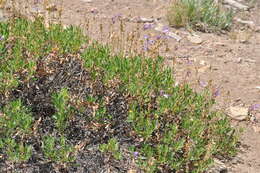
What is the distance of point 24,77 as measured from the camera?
12.4 ft

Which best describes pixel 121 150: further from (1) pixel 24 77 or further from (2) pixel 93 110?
(1) pixel 24 77

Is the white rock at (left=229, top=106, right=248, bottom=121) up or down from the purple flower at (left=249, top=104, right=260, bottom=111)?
down

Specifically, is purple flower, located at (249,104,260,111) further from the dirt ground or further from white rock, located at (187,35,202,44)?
white rock, located at (187,35,202,44)

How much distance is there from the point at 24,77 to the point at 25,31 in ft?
2.35

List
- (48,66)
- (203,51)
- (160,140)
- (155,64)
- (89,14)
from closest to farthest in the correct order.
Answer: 1. (160,140)
2. (48,66)
3. (155,64)
4. (203,51)
5. (89,14)

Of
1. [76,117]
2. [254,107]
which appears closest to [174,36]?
[254,107]

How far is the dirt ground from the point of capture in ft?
15.6

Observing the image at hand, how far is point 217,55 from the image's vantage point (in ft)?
21.4

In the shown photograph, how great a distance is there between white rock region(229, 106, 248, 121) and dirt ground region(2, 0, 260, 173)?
8cm

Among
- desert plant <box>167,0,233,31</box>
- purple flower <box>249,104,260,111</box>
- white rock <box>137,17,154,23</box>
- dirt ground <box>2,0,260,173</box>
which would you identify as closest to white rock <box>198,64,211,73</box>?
dirt ground <box>2,0,260,173</box>

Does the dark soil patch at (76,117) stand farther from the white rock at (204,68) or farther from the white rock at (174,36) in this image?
the white rock at (174,36)

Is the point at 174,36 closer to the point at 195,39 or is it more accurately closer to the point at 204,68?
the point at 195,39

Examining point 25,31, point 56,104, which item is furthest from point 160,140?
point 25,31

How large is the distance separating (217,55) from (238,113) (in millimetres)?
1700
